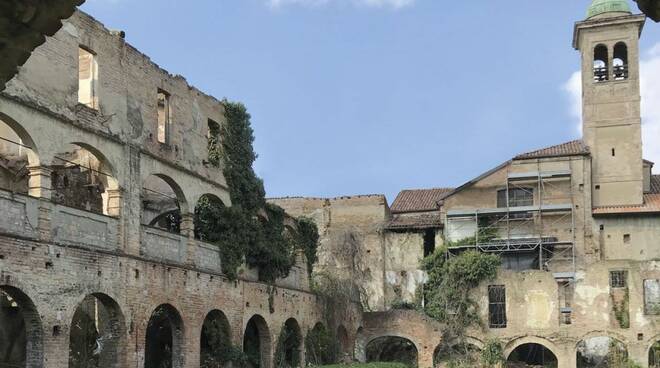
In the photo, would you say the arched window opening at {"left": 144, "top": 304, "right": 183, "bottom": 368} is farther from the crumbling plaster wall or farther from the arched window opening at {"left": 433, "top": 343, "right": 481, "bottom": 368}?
the crumbling plaster wall

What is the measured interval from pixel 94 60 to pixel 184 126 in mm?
4471

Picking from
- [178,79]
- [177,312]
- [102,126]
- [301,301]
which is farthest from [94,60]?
[301,301]

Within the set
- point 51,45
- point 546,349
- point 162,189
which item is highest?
point 51,45

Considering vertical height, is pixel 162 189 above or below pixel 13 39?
above

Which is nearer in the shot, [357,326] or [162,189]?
[162,189]

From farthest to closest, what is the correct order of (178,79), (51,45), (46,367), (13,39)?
(178,79)
(51,45)
(46,367)
(13,39)

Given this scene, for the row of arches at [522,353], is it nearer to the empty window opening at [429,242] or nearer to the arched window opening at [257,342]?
the empty window opening at [429,242]

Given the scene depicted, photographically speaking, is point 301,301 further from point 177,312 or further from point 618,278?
point 618,278

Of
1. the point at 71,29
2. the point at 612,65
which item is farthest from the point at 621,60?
the point at 71,29

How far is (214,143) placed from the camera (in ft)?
83.8

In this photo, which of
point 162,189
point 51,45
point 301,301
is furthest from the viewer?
point 301,301

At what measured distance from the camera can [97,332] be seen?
75.2ft

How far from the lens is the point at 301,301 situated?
3052 cm

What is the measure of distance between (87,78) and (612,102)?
96.1 ft
